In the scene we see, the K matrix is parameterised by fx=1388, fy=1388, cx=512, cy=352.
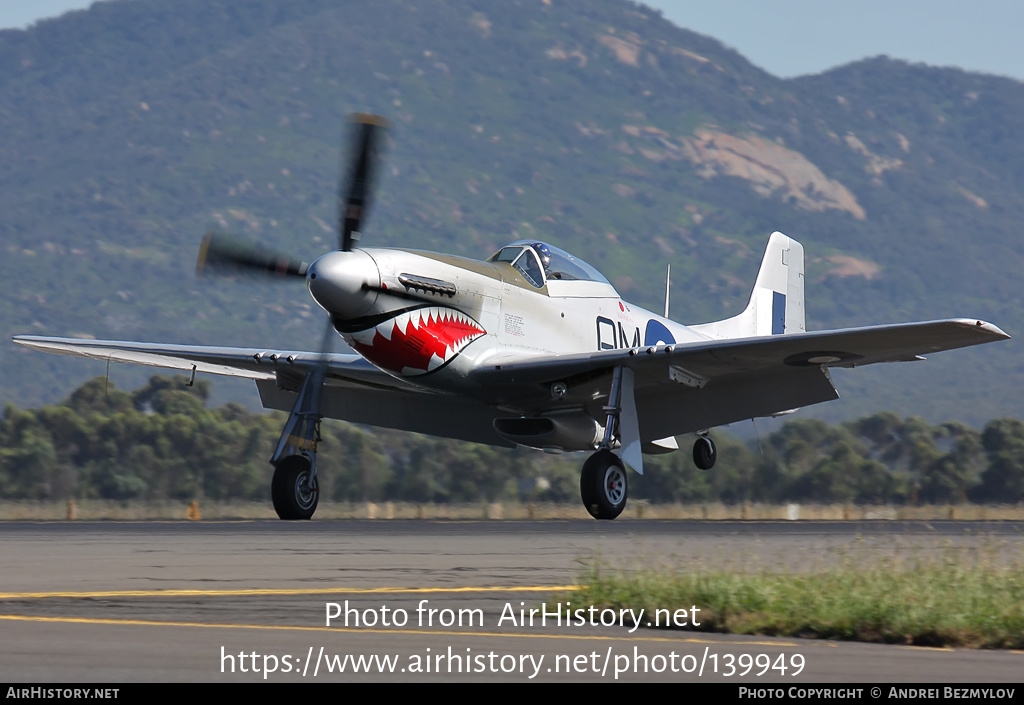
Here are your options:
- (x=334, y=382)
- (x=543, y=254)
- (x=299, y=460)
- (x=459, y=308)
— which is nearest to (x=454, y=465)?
(x=334, y=382)

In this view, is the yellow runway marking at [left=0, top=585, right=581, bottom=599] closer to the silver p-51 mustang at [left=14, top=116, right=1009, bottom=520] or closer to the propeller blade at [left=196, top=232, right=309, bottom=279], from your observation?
the silver p-51 mustang at [left=14, top=116, right=1009, bottom=520]

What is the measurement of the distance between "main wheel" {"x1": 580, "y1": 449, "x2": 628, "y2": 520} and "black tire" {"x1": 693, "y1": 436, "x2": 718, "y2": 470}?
4.52m

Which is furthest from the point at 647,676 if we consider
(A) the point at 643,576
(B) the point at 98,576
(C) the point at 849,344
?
(C) the point at 849,344

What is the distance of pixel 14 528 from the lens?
64.5 feet

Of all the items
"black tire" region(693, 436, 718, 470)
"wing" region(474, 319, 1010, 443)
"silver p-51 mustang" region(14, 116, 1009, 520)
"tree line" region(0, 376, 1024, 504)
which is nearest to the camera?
"wing" region(474, 319, 1010, 443)

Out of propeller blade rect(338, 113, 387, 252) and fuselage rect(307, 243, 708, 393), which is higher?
propeller blade rect(338, 113, 387, 252)

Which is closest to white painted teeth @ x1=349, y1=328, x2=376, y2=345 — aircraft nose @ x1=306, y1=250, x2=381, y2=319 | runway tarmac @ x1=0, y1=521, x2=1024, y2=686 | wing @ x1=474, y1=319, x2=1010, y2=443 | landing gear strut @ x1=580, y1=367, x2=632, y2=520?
aircraft nose @ x1=306, y1=250, x2=381, y2=319

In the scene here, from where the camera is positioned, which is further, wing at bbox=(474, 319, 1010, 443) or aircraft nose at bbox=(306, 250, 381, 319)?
wing at bbox=(474, 319, 1010, 443)

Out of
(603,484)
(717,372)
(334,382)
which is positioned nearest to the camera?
(603,484)

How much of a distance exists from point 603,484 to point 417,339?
3405 mm

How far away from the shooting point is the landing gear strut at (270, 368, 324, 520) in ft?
65.2

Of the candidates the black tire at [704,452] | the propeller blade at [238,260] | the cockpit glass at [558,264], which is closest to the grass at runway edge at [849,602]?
the propeller blade at [238,260]

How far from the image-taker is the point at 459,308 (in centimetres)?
1964

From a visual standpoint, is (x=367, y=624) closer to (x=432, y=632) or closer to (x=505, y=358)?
(x=432, y=632)
